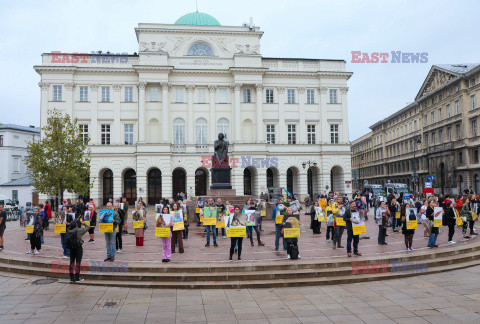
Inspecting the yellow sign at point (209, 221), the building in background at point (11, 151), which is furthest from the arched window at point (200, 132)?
the yellow sign at point (209, 221)

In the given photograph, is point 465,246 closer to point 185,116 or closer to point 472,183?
point 185,116

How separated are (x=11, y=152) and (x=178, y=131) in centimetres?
3288

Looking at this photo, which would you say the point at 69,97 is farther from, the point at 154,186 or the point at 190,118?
the point at 154,186

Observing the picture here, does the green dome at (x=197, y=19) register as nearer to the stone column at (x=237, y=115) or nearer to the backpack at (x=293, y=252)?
the stone column at (x=237, y=115)

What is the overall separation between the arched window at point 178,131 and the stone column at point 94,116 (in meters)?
9.22

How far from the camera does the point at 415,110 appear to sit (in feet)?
238

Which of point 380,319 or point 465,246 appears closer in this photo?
point 380,319

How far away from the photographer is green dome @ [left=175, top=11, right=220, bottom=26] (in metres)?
55.0

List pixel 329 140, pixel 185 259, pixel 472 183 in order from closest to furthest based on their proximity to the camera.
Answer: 1. pixel 185 259
2. pixel 329 140
3. pixel 472 183

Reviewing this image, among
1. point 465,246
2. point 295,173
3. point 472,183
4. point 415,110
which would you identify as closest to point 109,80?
point 295,173

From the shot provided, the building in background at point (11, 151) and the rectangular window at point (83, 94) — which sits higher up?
the rectangular window at point (83, 94)

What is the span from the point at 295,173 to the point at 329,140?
243 inches

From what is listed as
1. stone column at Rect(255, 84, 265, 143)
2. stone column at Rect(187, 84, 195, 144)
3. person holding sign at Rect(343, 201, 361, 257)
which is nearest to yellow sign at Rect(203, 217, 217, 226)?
person holding sign at Rect(343, 201, 361, 257)

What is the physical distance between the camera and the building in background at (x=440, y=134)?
5375 cm
